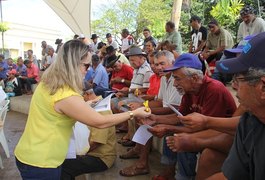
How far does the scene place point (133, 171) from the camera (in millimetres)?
3369

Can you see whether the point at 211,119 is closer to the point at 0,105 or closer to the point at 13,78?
the point at 0,105

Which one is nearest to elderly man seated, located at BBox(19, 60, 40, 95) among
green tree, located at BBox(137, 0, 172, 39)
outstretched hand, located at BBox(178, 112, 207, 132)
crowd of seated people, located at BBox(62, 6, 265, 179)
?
crowd of seated people, located at BBox(62, 6, 265, 179)

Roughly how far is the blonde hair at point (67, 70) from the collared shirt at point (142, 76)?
8.69 ft

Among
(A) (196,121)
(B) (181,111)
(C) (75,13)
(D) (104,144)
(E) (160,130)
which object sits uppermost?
(C) (75,13)

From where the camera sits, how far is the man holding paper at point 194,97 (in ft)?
7.91

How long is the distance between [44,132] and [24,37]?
3865 centimetres

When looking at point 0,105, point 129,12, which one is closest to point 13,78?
point 0,105

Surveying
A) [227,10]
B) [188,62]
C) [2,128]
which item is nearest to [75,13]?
[227,10]

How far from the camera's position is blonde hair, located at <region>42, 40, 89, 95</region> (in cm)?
212

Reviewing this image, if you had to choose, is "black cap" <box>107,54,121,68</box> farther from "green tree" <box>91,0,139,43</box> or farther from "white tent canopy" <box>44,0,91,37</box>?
"green tree" <box>91,0,139,43</box>

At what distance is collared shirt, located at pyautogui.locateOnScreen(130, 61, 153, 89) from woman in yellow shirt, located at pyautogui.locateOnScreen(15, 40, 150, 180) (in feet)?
8.60

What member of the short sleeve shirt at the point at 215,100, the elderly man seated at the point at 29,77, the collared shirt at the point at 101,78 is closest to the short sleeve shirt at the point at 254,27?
the collared shirt at the point at 101,78

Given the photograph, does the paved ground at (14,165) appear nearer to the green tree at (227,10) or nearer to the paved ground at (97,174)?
the paved ground at (97,174)

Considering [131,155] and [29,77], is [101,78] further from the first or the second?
[29,77]
